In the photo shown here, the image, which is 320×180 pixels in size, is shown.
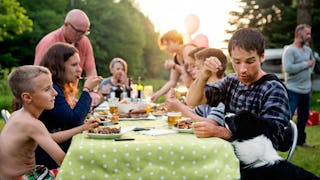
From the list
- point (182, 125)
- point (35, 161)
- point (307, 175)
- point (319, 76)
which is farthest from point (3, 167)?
point (319, 76)

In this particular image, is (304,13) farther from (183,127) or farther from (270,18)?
(183,127)

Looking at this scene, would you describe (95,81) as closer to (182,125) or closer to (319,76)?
(182,125)

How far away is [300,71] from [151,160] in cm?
531

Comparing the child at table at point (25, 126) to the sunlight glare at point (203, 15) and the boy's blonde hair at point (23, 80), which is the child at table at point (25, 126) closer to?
the boy's blonde hair at point (23, 80)

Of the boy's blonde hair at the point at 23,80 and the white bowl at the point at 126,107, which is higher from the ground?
the boy's blonde hair at the point at 23,80

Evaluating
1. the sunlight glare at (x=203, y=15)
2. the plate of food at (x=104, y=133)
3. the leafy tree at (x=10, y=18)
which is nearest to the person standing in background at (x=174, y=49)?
the sunlight glare at (x=203, y=15)

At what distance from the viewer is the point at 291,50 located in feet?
23.5

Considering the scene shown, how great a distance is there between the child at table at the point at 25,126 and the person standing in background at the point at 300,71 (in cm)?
485

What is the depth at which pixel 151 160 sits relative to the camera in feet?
8.29

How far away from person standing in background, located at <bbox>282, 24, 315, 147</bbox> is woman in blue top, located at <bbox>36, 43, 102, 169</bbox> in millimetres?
4205

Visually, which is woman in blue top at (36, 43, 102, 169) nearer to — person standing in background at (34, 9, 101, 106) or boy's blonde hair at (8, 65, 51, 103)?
boy's blonde hair at (8, 65, 51, 103)

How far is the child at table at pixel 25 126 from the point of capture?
2852mm

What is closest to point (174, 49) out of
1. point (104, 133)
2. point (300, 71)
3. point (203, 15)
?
point (300, 71)

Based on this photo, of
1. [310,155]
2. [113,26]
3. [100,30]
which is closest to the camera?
[310,155]
